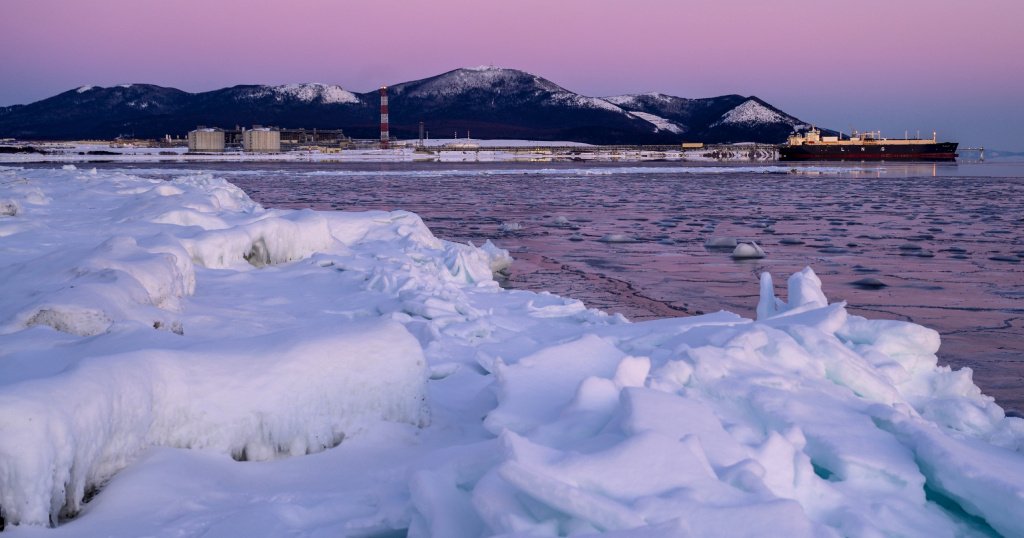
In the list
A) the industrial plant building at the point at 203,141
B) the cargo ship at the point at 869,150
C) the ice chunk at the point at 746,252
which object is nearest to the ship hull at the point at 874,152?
the cargo ship at the point at 869,150

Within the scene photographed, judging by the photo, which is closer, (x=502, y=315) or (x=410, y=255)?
(x=502, y=315)

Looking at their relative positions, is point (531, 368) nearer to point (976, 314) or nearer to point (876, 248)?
point (976, 314)

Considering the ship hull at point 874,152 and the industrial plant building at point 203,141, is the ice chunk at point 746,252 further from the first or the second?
the industrial plant building at point 203,141

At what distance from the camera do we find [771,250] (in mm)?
12586

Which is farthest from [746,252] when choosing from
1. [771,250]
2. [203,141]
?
[203,141]

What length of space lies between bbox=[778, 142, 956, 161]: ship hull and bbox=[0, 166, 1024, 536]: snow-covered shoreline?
91750 millimetres

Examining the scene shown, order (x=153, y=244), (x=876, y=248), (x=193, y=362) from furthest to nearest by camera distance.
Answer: (x=876, y=248), (x=153, y=244), (x=193, y=362)

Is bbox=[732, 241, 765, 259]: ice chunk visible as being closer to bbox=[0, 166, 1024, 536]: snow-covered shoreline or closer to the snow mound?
bbox=[0, 166, 1024, 536]: snow-covered shoreline

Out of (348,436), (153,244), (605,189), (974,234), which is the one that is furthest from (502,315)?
(605,189)

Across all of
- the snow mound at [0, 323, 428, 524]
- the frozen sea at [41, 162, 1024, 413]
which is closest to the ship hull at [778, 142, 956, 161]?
the frozen sea at [41, 162, 1024, 413]

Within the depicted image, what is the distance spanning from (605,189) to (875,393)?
27.6 metres

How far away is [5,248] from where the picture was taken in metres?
7.76

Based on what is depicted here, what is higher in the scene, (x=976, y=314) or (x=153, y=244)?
(x=153, y=244)

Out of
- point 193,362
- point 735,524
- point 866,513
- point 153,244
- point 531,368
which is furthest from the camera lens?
point 153,244
